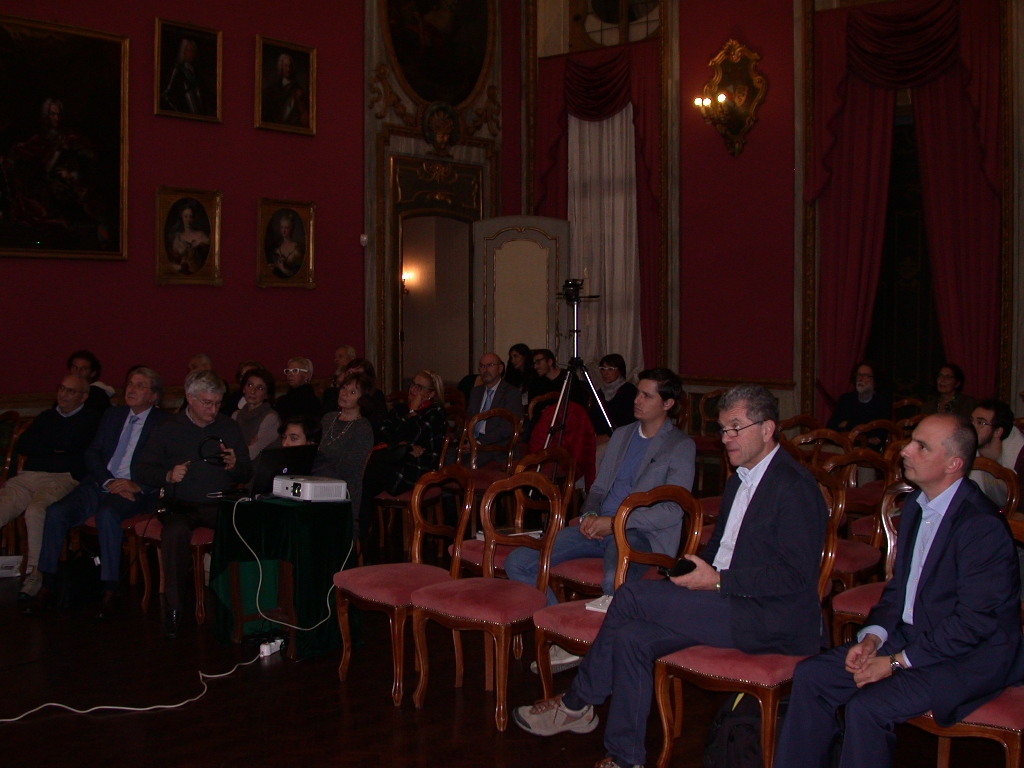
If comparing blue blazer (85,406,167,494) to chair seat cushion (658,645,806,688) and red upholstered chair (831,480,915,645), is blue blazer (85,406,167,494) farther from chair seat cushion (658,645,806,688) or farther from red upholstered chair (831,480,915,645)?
red upholstered chair (831,480,915,645)

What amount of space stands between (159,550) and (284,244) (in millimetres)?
4496

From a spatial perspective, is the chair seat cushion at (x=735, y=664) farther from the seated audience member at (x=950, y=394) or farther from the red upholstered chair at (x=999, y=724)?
the seated audience member at (x=950, y=394)

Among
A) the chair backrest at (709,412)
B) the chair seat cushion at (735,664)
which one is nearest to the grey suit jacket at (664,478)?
the chair seat cushion at (735,664)

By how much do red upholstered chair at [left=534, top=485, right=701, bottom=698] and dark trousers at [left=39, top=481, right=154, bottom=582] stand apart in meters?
2.73

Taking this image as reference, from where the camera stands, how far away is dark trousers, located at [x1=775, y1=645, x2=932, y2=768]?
289cm

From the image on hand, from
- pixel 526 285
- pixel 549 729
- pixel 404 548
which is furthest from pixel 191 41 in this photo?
pixel 549 729

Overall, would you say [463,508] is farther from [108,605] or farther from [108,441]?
Answer: [108,441]

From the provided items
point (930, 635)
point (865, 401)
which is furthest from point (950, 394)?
point (930, 635)

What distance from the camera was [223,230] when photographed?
898 centimetres

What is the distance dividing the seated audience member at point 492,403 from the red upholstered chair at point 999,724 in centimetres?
453

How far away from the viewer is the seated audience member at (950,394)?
25.7 ft

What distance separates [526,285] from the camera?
10727mm

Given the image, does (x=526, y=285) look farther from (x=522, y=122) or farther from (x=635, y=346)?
(x=522, y=122)

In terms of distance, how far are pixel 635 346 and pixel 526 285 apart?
1.36m
